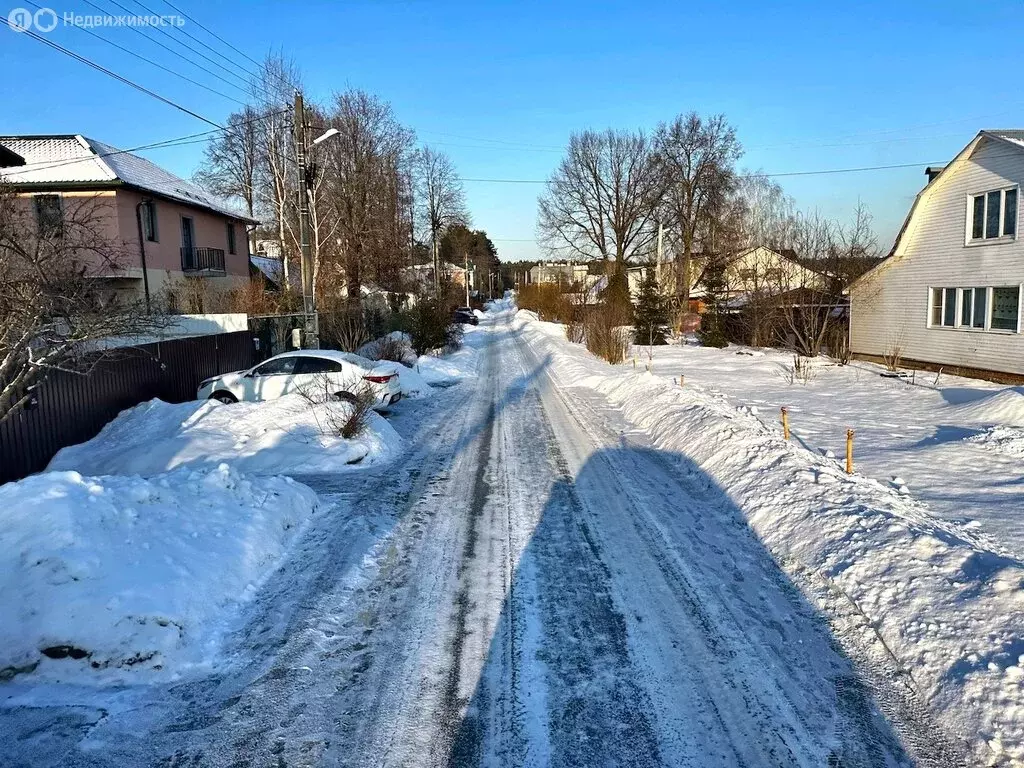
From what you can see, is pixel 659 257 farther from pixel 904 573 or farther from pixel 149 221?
pixel 904 573

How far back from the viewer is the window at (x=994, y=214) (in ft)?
61.0

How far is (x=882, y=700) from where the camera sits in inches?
160

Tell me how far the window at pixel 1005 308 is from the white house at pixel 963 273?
0.08 ft

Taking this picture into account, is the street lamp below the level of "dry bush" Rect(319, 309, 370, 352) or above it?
above

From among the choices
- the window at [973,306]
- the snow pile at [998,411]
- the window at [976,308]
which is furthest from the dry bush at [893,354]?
the snow pile at [998,411]

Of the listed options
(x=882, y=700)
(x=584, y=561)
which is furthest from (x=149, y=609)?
(x=882, y=700)

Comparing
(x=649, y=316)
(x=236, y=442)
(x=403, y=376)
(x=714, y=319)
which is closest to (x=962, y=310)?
(x=714, y=319)

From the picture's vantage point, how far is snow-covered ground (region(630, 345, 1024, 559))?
738 cm

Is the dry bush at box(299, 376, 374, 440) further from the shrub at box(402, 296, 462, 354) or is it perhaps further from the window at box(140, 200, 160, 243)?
the window at box(140, 200, 160, 243)

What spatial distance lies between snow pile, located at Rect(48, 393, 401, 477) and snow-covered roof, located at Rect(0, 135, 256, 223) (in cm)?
1820

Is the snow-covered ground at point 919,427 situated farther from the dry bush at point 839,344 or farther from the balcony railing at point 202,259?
the balcony railing at point 202,259

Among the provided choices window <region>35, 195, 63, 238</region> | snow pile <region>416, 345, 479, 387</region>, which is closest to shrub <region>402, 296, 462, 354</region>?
snow pile <region>416, 345, 479, 387</region>

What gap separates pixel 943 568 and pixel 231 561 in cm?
578

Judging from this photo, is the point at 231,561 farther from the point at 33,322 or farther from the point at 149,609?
the point at 33,322
